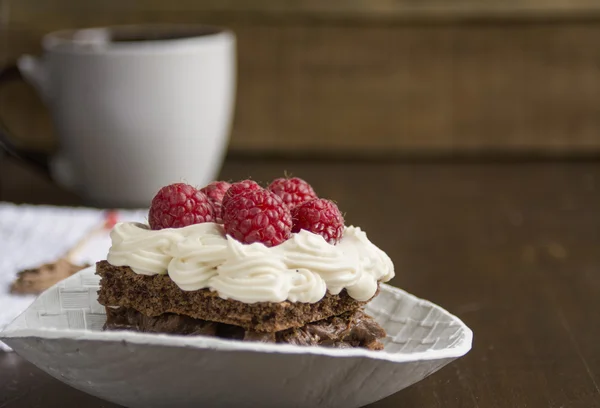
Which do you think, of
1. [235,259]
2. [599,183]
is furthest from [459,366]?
[599,183]

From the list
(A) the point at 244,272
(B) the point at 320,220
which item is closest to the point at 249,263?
(A) the point at 244,272

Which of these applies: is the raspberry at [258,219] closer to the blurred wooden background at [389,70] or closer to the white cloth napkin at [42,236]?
the white cloth napkin at [42,236]

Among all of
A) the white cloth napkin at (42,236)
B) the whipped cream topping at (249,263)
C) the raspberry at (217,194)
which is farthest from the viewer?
the white cloth napkin at (42,236)

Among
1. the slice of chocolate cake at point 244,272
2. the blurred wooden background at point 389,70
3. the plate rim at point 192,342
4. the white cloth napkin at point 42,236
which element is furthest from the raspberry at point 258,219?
the blurred wooden background at point 389,70

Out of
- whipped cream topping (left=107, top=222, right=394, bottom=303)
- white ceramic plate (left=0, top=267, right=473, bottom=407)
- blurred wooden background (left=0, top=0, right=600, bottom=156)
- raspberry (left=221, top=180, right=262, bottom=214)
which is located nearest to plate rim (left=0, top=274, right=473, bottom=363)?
white ceramic plate (left=0, top=267, right=473, bottom=407)

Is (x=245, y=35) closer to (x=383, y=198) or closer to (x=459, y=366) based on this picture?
(x=383, y=198)
